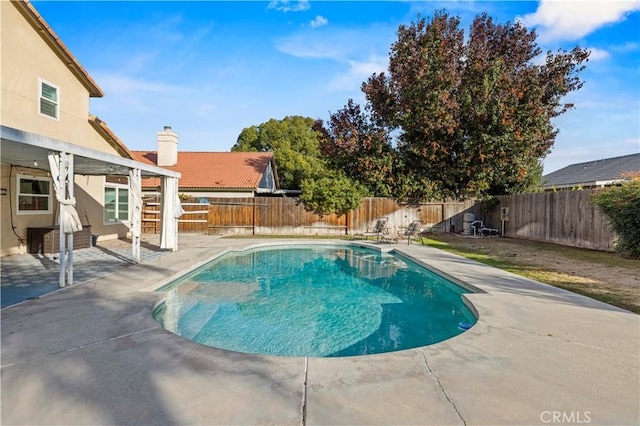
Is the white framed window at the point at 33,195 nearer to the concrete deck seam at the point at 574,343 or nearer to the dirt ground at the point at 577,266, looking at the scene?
the concrete deck seam at the point at 574,343

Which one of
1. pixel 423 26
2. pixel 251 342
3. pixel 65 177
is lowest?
pixel 251 342

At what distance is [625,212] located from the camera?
9.22m

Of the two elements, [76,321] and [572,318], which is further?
[572,318]

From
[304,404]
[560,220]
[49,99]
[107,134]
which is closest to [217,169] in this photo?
[107,134]

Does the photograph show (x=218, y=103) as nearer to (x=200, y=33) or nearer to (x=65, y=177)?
(x=200, y=33)

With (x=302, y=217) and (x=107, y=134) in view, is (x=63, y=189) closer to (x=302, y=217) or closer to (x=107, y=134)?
(x=107, y=134)

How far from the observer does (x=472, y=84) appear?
16.1 m

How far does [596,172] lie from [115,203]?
2778 cm

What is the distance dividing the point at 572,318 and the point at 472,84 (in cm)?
1440

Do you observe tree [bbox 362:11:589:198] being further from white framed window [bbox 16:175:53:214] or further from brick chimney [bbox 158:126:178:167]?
white framed window [bbox 16:175:53:214]

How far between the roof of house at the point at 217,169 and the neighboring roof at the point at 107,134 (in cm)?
531

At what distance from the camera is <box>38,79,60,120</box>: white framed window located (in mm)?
9453

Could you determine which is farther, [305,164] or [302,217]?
[305,164]

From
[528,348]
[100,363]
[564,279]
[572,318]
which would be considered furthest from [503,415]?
[564,279]
